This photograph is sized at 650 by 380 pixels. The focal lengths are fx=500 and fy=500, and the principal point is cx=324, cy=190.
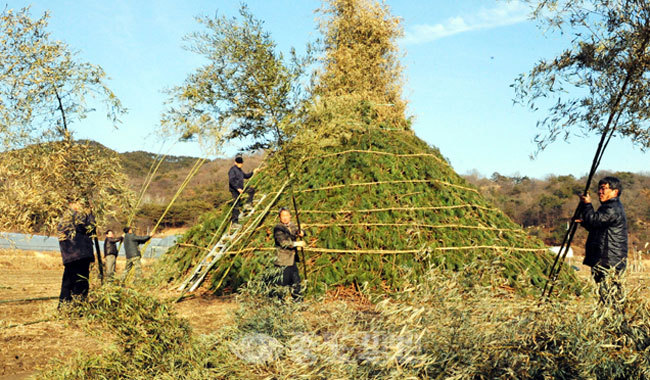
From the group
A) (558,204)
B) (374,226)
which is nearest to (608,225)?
(374,226)

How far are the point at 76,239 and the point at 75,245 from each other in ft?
0.29

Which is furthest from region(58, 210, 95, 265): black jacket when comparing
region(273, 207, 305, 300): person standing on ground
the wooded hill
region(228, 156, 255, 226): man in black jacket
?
the wooded hill

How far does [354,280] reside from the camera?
317 inches

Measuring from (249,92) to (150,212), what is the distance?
89.7ft

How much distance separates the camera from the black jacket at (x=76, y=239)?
609 cm

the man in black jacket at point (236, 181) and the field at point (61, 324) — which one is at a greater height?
the man in black jacket at point (236, 181)

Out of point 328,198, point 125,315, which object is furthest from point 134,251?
point 125,315

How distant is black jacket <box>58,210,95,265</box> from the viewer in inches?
240

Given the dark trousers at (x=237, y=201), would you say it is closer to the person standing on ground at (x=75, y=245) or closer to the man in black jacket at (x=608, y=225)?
the person standing on ground at (x=75, y=245)

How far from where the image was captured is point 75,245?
6.50 metres

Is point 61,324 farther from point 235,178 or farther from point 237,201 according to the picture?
point 235,178

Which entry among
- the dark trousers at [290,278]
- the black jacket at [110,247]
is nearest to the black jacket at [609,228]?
the dark trousers at [290,278]

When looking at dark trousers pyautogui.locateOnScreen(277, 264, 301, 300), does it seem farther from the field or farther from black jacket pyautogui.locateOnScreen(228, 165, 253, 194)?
black jacket pyautogui.locateOnScreen(228, 165, 253, 194)

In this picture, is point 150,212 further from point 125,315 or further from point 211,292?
point 125,315
